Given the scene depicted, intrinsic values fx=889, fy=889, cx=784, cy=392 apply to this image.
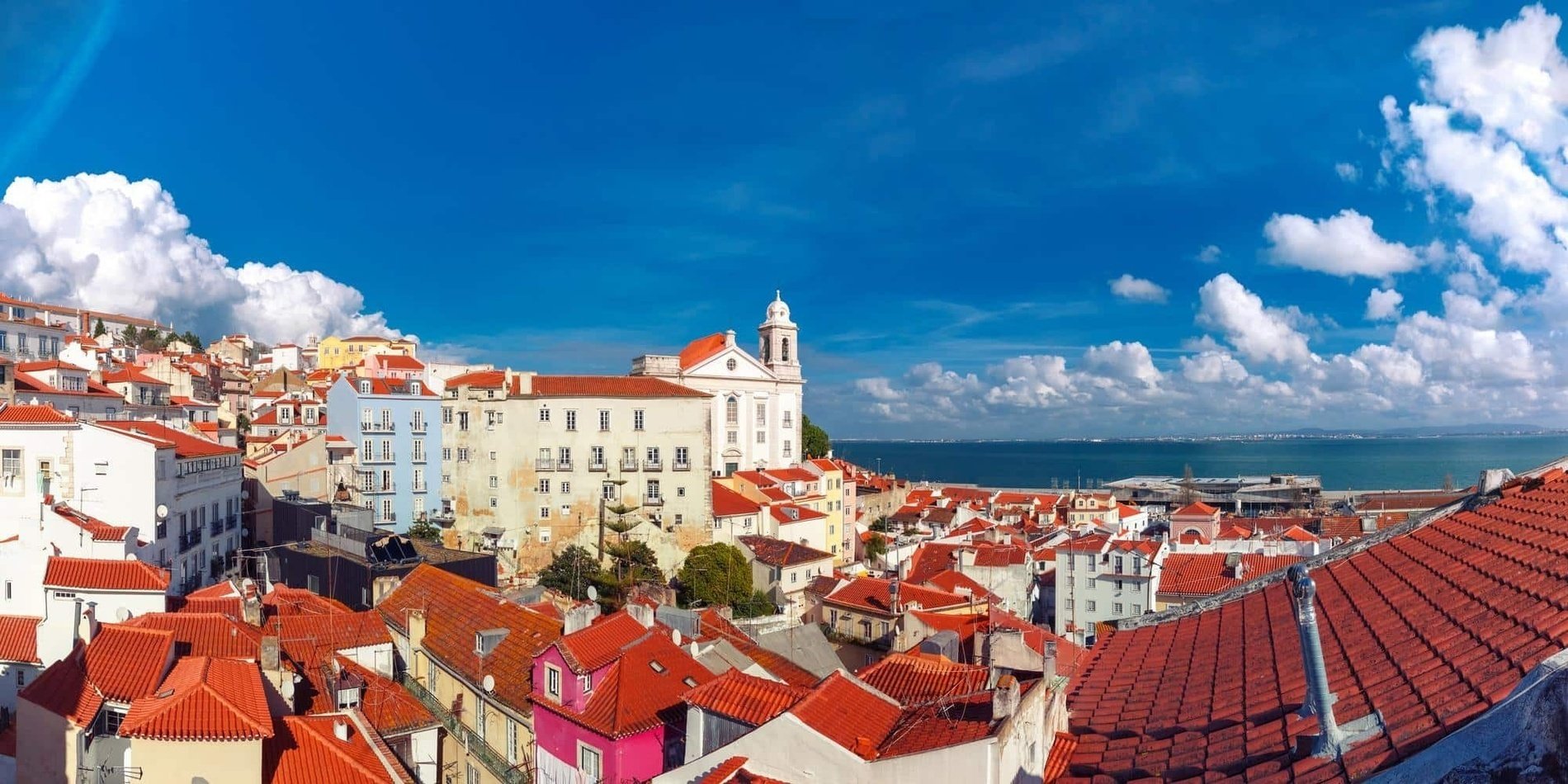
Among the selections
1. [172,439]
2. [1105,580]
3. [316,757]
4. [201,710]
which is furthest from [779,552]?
[201,710]

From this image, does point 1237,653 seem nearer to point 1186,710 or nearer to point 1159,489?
point 1186,710

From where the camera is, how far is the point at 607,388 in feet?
147

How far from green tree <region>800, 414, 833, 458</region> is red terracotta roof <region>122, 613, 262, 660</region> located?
2699 inches

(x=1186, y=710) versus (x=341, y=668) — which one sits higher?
(x=1186, y=710)

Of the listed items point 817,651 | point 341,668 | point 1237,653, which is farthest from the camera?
point 817,651

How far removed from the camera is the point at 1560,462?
9.51m

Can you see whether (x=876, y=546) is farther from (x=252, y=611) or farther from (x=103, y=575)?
(x=103, y=575)

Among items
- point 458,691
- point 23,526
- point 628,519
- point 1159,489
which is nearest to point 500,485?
point 628,519

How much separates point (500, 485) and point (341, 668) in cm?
2846

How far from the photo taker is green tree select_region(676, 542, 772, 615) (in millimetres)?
37438

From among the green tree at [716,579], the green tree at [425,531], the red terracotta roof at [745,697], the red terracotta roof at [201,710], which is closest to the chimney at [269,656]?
the red terracotta roof at [201,710]

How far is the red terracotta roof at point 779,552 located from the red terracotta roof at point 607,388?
7.71 m

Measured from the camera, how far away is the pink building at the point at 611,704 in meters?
12.4

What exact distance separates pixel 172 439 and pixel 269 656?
17.8 metres
